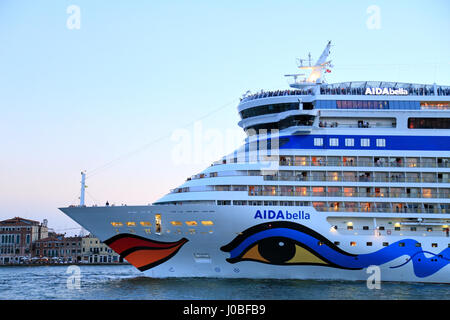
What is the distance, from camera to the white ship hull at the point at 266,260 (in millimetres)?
24047

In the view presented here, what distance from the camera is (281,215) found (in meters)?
24.3

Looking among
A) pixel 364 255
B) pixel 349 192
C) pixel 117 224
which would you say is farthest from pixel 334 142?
pixel 117 224

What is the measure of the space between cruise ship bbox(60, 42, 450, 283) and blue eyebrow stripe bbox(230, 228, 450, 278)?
0.05 meters

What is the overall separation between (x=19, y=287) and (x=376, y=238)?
21346 mm

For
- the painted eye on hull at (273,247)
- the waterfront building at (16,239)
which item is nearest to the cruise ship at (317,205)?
the painted eye on hull at (273,247)

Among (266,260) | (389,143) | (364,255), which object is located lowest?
(266,260)

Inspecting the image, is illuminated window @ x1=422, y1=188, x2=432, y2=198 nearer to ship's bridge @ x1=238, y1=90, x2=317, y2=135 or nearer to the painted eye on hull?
the painted eye on hull

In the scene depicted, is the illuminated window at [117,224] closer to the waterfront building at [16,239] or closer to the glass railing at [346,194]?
the glass railing at [346,194]

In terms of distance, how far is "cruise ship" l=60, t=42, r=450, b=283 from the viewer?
24141 millimetres

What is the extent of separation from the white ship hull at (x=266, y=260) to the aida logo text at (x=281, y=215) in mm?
101

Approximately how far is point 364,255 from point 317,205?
347 centimetres

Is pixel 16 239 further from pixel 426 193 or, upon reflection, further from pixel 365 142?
pixel 426 193

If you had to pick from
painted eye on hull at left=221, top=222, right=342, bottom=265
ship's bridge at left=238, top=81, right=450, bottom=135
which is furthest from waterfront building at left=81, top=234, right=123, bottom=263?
painted eye on hull at left=221, top=222, right=342, bottom=265
